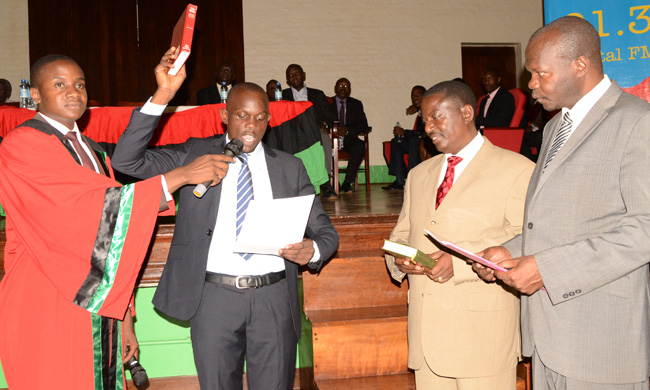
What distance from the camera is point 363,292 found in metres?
3.21

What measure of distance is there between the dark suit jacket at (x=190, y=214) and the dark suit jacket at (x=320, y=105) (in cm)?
477

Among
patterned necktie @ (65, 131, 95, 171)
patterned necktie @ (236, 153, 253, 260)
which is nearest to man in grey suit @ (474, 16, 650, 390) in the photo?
patterned necktie @ (236, 153, 253, 260)

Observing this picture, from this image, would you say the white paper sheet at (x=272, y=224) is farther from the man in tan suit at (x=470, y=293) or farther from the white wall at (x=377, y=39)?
the white wall at (x=377, y=39)

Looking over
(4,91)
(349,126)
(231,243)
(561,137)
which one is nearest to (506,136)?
(349,126)

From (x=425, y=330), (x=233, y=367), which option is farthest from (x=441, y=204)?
(x=233, y=367)

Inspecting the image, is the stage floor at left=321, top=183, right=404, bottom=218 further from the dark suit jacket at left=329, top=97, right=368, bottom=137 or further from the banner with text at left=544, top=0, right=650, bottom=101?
the dark suit jacket at left=329, top=97, right=368, bottom=137

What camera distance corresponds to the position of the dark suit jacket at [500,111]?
6547 mm

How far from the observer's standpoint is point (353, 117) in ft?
25.4

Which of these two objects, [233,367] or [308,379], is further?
[308,379]

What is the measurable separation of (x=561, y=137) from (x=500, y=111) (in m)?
5.13

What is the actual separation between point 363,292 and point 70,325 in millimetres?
1797

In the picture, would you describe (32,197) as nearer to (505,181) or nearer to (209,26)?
(505,181)

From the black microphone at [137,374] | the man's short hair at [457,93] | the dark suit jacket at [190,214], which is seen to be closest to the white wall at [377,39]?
the dark suit jacket at [190,214]

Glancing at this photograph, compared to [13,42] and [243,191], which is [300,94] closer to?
[13,42]
